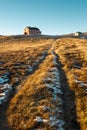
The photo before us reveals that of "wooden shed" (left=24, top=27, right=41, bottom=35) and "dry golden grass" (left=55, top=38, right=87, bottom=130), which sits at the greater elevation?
"wooden shed" (left=24, top=27, right=41, bottom=35)

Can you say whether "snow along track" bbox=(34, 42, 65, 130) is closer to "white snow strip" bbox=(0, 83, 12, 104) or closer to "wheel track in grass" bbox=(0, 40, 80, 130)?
"wheel track in grass" bbox=(0, 40, 80, 130)

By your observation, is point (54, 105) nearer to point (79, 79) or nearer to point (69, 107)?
point (69, 107)

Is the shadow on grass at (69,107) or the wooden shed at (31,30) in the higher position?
the wooden shed at (31,30)

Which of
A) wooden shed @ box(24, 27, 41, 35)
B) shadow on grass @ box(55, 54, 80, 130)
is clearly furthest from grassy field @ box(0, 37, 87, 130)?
wooden shed @ box(24, 27, 41, 35)

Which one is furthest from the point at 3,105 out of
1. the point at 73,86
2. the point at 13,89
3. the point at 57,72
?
the point at 57,72

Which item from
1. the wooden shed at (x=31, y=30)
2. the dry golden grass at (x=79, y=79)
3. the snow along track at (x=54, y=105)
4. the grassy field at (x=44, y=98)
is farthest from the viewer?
the wooden shed at (x=31, y=30)

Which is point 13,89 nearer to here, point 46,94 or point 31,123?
point 46,94

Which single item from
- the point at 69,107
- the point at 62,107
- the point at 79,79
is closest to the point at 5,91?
the point at 62,107

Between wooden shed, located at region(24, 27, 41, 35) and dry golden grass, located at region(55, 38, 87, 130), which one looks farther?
Answer: wooden shed, located at region(24, 27, 41, 35)

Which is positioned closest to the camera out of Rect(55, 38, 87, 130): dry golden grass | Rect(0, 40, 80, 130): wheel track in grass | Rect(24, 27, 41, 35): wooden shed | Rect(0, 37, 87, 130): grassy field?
Rect(0, 40, 80, 130): wheel track in grass

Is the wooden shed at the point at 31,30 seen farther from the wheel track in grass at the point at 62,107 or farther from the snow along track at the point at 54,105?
the wheel track in grass at the point at 62,107

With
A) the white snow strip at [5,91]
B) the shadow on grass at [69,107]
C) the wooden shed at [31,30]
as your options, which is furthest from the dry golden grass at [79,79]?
the wooden shed at [31,30]

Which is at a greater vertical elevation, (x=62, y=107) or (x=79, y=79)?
(x=79, y=79)

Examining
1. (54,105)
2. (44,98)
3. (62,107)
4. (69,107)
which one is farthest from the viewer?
(44,98)
